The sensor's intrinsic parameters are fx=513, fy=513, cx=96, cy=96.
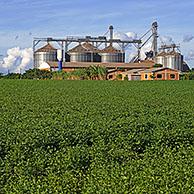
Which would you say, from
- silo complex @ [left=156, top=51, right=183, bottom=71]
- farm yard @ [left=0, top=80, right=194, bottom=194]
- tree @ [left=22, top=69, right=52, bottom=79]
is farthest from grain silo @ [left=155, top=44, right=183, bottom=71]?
farm yard @ [left=0, top=80, right=194, bottom=194]

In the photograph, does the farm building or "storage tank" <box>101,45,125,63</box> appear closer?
the farm building

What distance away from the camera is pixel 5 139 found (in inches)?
371

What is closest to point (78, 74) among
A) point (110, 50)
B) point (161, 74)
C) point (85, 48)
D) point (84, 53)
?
point (161, 74)

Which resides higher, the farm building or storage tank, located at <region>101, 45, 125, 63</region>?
storage tank, located at <region>101, 45, 125, 63</region>

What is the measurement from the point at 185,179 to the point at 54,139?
13.8 ft

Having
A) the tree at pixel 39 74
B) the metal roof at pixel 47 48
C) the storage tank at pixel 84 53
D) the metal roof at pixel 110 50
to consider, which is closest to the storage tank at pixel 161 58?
the metal roof at pixel 110 50

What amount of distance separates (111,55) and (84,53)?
5.75m

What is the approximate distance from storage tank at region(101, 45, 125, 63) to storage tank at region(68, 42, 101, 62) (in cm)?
124

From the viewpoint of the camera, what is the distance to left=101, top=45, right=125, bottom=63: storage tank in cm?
10694

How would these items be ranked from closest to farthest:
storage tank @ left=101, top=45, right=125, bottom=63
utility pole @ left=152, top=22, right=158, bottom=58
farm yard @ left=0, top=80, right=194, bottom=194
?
farm yard @ left=0, top=80, right=194, bottom=194 → storage tank @ left=101, top=45, right=125, bottom=63 → utility pole @ left=152, top=22, right=158, bottom=58

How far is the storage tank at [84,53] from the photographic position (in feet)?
347

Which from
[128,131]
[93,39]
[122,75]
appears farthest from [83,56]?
[128,131]

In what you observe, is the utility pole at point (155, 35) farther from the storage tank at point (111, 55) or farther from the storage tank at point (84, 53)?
the storage tank at point (84, 53)

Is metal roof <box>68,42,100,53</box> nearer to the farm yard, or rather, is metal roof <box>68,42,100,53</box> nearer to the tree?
the tree
